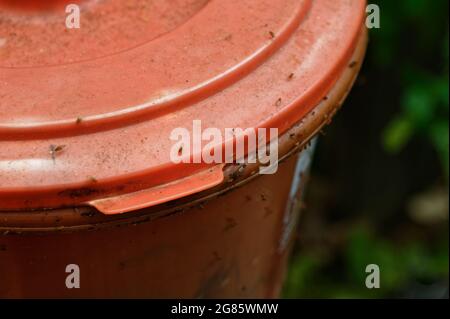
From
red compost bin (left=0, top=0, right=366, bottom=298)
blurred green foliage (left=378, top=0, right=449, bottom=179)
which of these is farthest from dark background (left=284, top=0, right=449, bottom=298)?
red compost bin (left=0, top=0, right=366, bottom=298)

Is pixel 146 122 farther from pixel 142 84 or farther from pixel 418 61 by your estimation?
pixel 418 61

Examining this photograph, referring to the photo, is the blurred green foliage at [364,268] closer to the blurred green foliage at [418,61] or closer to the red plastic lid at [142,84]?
the blurred green foliage at [418,61]

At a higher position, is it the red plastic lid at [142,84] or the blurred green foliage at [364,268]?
the red plastic lid at [142,84]

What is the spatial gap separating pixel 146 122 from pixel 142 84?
7 cm

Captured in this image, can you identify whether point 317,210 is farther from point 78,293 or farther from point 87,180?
point 87,180

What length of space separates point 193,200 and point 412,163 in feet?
5.59

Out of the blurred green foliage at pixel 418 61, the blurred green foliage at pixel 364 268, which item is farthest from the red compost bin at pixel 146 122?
the blurred green foliage at pixel 364 268

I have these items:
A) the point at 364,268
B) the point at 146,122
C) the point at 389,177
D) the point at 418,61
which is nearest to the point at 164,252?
the point at 146,122

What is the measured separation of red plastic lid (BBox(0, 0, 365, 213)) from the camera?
1068mm

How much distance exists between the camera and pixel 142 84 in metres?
1.13

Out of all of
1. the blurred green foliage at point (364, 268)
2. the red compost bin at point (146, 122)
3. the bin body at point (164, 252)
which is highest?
the red compost bin at point (146, 122)

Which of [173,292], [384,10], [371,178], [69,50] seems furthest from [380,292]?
[69,50]

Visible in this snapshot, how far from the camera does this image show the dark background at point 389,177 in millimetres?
2309

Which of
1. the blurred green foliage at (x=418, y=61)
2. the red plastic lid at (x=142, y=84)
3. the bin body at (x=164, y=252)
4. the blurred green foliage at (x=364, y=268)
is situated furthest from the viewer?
the blurred green foliage at (x=364, y=268)
